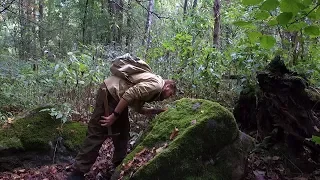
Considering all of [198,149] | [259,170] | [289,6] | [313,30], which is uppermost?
[289,6]

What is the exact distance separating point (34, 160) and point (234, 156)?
328cm

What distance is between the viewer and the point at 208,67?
21.4 ft

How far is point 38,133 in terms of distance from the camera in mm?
5426

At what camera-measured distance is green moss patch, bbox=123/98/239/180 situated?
373 cm

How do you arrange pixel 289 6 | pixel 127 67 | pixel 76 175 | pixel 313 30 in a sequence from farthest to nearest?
1. pixel 76 175
2. pixel 127 67
3. pixel 313 30
4. pixel 289 6


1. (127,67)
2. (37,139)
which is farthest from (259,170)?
(37,139)

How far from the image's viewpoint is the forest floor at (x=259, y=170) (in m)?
4.43

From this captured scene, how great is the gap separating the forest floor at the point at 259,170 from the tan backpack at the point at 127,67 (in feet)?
5.42

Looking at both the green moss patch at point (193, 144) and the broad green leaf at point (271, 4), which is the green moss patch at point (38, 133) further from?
the broad green leaf at point (271, 4)

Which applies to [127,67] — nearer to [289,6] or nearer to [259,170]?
[259,170]

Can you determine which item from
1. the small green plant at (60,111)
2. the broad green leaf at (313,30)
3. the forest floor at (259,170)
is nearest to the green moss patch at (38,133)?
the small green plant at (60,111)

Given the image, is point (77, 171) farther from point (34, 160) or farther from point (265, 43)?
point (265, 43)

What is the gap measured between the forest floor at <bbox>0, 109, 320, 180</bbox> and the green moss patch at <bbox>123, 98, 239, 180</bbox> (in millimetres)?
669

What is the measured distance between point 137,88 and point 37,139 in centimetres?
234
